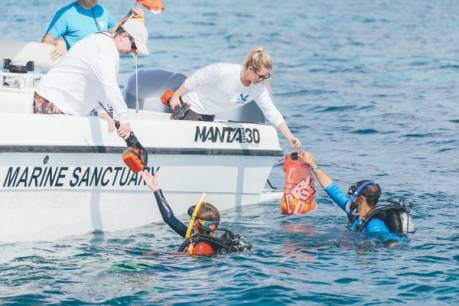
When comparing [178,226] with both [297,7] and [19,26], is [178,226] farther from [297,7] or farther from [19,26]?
[297,7]

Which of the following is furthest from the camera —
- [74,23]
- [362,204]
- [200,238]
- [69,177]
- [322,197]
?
[322,197]

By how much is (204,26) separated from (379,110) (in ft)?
42.5

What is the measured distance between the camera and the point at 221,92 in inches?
392

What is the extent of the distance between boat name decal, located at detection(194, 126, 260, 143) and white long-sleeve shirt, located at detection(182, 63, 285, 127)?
23cm

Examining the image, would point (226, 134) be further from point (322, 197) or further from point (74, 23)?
point (322, 197)

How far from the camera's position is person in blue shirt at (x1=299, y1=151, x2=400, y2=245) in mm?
9273

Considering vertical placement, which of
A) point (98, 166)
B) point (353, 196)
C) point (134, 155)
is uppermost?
point (134, 155)

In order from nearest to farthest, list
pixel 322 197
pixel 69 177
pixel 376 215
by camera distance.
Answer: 1. pixel 69 177
2. pixel 376 215
3. pixel 322 197

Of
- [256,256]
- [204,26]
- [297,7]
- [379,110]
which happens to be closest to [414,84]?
[379,110]

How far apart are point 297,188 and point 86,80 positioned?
236 centimetres

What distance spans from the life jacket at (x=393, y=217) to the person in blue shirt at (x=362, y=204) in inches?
1.0

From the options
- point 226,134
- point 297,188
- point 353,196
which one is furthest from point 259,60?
point 353,196

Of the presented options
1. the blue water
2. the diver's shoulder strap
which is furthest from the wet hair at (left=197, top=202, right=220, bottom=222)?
the diver's shoulder strap

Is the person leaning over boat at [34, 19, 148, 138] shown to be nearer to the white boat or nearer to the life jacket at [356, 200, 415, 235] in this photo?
the white boat
